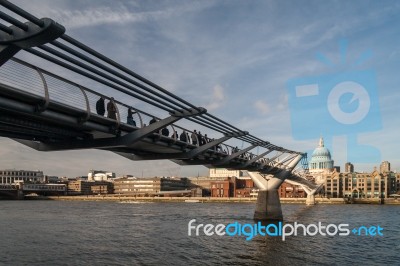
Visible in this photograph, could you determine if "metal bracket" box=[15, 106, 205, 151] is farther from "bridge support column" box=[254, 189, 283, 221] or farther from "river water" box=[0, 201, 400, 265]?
"bridge support column" box=[254, 189, 283, 221]

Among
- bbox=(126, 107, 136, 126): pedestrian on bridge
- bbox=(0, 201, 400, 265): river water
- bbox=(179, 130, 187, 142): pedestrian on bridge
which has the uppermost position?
bbox=(126, 107, 136, 126): pedestrian on bridge

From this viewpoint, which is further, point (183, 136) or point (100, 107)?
point (183, 136)

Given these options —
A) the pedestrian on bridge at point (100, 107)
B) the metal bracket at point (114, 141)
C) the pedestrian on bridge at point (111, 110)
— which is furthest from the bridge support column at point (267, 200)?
the pedestrian on bridge at point (100, 107)

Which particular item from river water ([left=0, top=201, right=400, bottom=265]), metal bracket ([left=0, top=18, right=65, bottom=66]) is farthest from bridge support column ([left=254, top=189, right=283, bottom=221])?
metal bracket ([left=0, top=18, right=65, bottom=66])

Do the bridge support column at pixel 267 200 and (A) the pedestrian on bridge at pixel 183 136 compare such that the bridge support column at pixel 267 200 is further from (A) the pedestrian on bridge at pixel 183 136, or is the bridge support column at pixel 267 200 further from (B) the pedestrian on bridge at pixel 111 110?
(B) the pedestrian on bridge at pixel 111 110

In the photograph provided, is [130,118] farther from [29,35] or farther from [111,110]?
[29,35]

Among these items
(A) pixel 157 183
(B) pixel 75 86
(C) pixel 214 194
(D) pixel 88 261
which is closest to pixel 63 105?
(B) pixel 75 86

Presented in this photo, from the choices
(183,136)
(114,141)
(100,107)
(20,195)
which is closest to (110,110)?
(100,107)

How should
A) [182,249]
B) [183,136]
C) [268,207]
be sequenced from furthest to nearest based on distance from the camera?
[268,207] < [182,249] < [183,136]

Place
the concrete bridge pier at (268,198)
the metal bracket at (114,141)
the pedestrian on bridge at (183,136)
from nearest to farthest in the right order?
1. the metal bracket at (114,141)
2. the pedestrian on bridge at (183,136)
3. the concrete bridge pier at (268,198)

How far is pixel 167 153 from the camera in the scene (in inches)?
1259

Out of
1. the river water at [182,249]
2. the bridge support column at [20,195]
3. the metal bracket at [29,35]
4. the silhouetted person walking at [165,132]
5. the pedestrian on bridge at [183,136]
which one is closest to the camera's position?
the metal bracket at [29,35]

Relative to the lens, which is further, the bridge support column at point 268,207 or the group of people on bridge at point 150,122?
the bridge support column at point 268,207

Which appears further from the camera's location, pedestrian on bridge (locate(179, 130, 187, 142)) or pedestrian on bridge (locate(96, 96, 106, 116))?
pedestrian on bridge (locate(179, 130, 187, 142))
